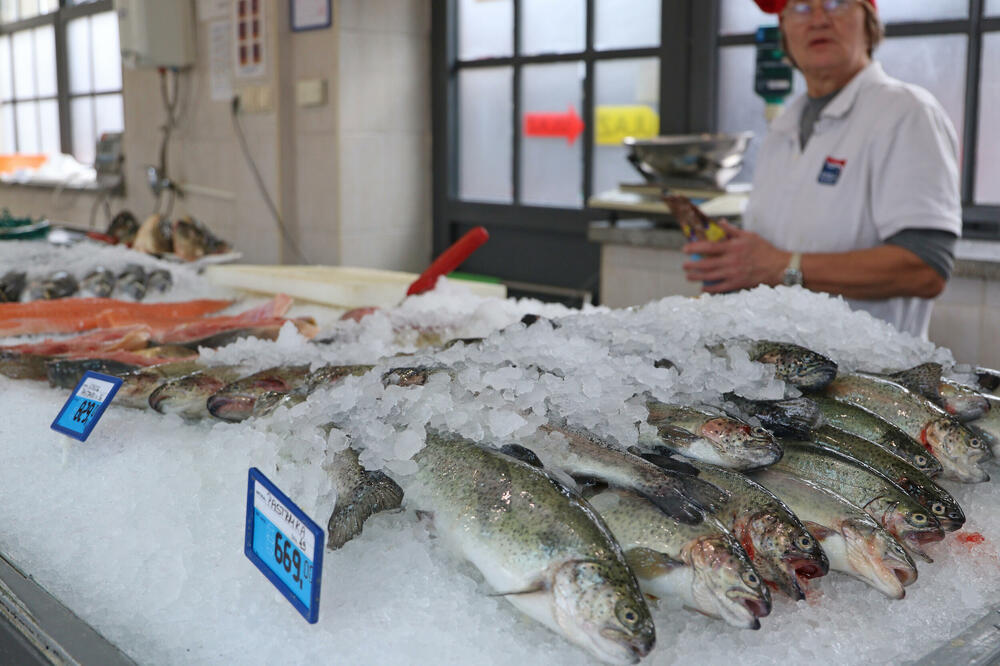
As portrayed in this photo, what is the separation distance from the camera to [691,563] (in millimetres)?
818

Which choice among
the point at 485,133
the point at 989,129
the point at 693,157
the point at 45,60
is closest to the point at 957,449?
the point at 693,157

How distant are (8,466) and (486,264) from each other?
377 centimetres

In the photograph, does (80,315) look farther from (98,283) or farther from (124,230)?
(124,230)

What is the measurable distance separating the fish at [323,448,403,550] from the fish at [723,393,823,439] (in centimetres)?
42

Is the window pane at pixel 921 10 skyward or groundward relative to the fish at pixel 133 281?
skyward

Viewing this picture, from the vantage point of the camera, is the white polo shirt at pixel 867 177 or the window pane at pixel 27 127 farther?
the window pane at pixel 27 127

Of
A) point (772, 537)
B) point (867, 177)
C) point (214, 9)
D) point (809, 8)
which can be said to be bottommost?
point (772, 537)

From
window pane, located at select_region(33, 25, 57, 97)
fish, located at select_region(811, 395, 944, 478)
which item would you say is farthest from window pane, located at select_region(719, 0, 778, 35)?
window pane, located at select_region(33, 25, 57, 97)

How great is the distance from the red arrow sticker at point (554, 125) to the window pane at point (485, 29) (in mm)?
356

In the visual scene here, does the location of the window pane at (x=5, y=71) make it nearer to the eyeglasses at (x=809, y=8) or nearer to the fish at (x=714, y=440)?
the eyeglasses at (x=809, y=8)

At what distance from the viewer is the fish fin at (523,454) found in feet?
3.16

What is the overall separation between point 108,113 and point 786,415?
7.46 meters

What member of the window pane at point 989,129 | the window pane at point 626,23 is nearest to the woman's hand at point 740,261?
the window pane at point 989,129

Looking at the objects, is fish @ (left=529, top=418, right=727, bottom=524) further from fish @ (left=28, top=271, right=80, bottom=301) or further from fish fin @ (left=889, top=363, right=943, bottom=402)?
fish @ (left=28, top=271, right=80, bottom=301)
